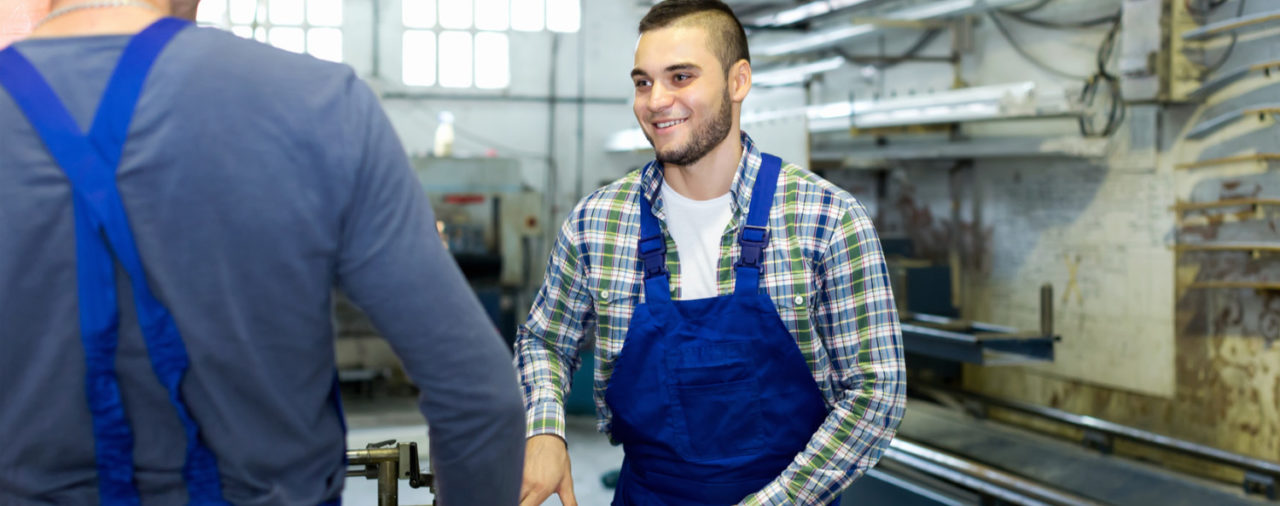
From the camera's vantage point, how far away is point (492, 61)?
8695mm

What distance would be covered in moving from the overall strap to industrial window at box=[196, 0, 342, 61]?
6.86 metres

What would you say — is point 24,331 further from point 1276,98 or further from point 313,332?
point 1276,98

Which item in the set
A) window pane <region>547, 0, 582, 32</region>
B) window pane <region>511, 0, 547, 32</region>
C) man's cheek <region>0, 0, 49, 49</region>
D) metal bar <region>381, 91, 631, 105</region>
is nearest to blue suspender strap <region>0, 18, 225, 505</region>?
man's cheek <region>0, 0, 49, 49</region>

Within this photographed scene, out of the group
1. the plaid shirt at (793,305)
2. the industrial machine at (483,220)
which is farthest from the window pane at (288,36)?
the plaid shirt at (793,305)

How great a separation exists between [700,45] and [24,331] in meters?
1.07

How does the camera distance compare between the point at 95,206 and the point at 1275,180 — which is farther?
the point at 1275,180

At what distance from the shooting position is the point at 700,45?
1.63 m

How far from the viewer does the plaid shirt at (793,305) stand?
60.2 inches

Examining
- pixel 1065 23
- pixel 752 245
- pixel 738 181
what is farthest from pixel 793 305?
pixel 1065 23

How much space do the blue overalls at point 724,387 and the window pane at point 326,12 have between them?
7.36m

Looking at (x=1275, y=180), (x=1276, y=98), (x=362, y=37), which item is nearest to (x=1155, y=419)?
(x=1275, y=180)

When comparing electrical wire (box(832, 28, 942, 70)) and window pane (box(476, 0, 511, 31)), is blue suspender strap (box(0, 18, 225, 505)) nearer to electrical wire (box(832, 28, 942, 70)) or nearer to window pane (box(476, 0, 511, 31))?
electrical wire (box(832, 28, 942, 70))

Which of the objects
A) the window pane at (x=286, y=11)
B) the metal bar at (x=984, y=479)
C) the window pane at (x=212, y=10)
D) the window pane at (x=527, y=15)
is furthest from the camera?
the window pane at (x=527, y=15)

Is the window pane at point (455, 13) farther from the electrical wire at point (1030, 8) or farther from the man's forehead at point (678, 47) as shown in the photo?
the man's forehead at point (678, 47)
